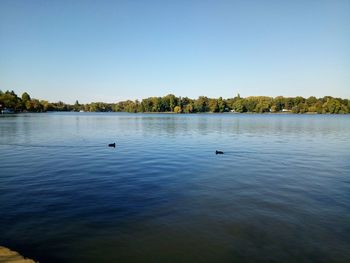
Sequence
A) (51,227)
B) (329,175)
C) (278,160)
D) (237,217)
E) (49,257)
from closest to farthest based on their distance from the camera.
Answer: (49,257), (51,227), (237,217), (329,175), (278,160)

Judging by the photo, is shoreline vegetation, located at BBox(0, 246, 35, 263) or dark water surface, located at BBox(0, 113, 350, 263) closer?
shoreline vegetation, located at BBox(0, 246, 35, 263)

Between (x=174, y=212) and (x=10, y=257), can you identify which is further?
(x=174, y=212)

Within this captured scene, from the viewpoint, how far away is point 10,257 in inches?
315

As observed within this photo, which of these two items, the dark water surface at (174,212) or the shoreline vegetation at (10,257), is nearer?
the shoreline vegetation at (10,257)

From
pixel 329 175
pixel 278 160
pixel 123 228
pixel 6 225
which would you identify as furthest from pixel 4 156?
pixel 329 175

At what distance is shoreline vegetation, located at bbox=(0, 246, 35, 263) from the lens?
7.80 m

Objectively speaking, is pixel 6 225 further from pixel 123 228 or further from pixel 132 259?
pixel 132 259

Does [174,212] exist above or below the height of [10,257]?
below

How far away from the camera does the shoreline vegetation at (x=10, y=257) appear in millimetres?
7795

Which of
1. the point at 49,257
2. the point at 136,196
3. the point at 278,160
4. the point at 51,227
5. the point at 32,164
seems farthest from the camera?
the point at 278,160

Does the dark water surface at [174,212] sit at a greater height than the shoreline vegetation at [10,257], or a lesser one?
lesser

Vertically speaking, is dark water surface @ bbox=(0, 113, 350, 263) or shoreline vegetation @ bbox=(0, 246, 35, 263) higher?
shoreline vegetation @ bbox=(0, 246, 35, 263)

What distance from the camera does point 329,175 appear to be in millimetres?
20625

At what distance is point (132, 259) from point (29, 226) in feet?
16.0
